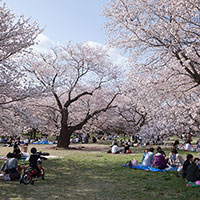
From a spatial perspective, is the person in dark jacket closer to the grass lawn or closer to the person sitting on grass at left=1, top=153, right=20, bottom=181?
the grass lawn

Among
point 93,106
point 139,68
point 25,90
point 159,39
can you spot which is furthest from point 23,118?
point 93,106

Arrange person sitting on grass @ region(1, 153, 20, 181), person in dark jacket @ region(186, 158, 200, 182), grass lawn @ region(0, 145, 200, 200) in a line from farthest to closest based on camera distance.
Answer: person sitting on grass @ region(1, 153, 20, 181)
person in dark jacket @ region(186, 158, 200, 182)
grass lawn @ region(0, 145, 200, 200)

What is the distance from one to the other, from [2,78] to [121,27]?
21.9 feet

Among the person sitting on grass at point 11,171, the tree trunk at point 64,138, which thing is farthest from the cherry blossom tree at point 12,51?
the tree trunk at point 64,138

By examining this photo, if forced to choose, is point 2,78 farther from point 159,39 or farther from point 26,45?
point 159,39

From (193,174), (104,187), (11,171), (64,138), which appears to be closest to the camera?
(104,187)

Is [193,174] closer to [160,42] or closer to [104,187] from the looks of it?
[104,187]

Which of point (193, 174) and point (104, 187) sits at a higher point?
point (193, 174)

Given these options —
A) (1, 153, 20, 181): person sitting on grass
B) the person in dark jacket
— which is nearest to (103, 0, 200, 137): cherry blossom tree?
the person in dark jacket

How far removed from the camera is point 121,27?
12.6 metres

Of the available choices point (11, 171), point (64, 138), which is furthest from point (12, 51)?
point (64, 138)

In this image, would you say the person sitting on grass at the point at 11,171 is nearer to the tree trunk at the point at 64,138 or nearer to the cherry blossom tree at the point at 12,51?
the cherry blossom tree at the point at 12,51

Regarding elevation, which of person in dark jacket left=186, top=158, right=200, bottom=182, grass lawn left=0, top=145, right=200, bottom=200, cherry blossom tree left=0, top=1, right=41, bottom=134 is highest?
cherry blossom tree left=0, top=1, right=41, bottom=134

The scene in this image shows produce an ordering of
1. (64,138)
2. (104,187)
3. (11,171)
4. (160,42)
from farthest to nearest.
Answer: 1. (64,138)
2. (160,42)
3. (11,171)
4. (104,187)
